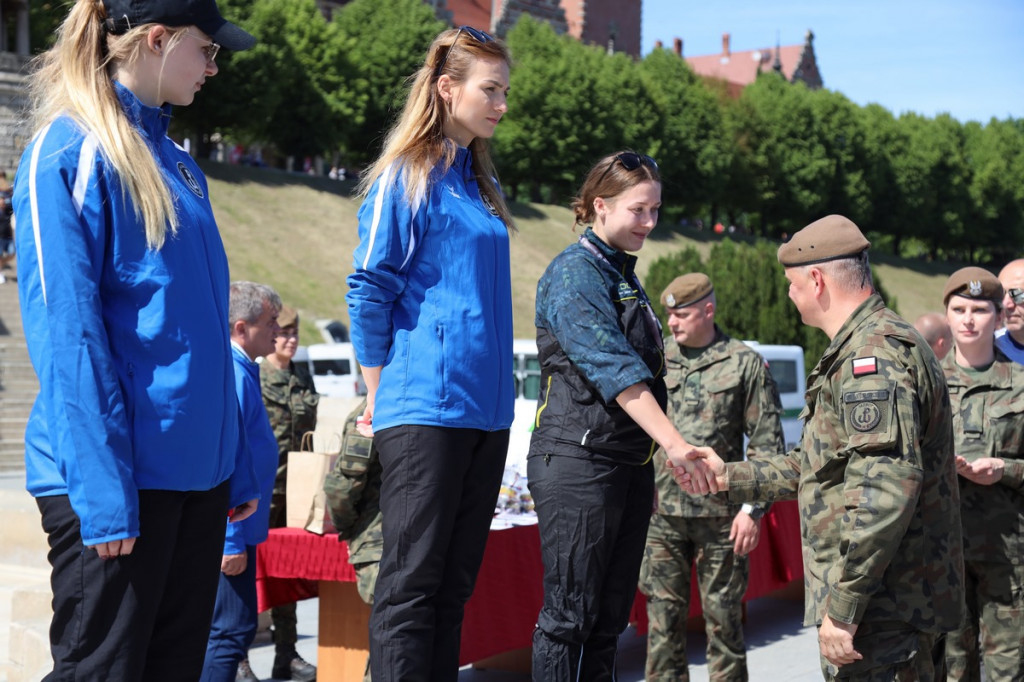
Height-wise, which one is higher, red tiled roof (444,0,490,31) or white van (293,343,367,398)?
A: red tiled roof (444,0,490,31)

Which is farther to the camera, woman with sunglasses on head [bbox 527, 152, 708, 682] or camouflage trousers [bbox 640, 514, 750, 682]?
camouflage trousers [bbox 640, 514, 750, 682]

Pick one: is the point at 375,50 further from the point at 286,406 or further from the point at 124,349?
the point at 124,349

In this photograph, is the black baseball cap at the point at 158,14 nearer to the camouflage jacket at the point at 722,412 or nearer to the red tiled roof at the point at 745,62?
the camouflage jacket at the point at 722,412

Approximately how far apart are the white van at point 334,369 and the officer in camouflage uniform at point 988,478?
22.5m

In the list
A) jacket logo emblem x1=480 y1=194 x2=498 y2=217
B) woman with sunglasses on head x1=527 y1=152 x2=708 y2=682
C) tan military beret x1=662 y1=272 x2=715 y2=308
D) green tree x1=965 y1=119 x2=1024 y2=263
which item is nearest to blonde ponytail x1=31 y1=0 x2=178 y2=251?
jacket logo emblem x1=480 y1=194 x2=498 y2=217

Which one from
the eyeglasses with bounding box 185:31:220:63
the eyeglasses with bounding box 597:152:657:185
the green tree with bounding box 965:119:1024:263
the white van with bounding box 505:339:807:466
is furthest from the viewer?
the green tree with bounding box 965:119:1024:263

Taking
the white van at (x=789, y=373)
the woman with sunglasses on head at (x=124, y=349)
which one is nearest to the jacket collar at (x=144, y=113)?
the woman with sunglasses on head at (x=124, y=349)

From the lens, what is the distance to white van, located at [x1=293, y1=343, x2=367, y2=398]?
28.0m

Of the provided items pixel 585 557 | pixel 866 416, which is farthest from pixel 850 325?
pixel 585 557

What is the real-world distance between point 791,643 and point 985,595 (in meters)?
2.45

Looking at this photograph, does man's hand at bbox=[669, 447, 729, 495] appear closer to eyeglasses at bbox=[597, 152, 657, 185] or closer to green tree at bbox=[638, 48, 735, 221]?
→ eyeglasses at bbox=[597, 152, 657, 185]

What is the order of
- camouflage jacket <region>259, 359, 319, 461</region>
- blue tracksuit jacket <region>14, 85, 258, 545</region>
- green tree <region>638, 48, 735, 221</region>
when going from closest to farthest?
blue tracksuit jacket <region>14, 85, 258, 545</region>
camouflage jacket <region>259, 359, 319, 461</region>
green tree <region>638, 48, 735, 221</region>

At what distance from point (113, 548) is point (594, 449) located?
183cm

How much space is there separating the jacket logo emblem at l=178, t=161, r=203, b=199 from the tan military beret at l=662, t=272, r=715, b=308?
3428mm
